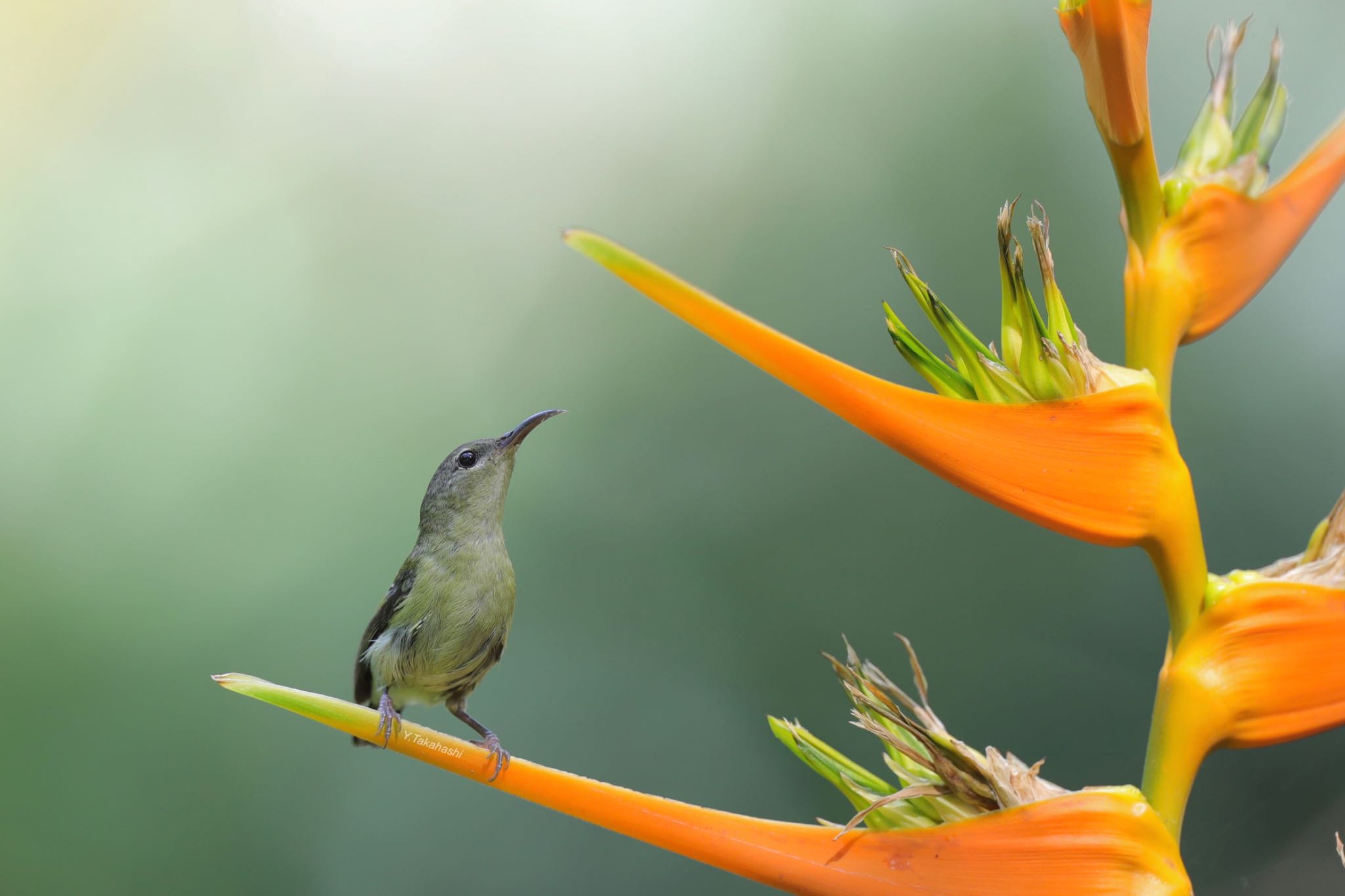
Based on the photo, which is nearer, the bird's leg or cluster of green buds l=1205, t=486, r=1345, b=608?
cluster of green buds l=1205, t=486, r=1345, b=608

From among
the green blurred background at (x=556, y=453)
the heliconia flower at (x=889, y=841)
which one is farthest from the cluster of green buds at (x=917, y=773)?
the green blurred background at (x=556, y=453)

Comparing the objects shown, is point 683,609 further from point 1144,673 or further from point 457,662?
point 457,662

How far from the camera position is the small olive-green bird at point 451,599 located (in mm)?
615

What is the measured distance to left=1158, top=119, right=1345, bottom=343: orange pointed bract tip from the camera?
32 cm

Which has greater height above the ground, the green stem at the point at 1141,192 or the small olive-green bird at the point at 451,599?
the green stem at the point at 1141,192

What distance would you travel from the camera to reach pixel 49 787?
4.00 feet

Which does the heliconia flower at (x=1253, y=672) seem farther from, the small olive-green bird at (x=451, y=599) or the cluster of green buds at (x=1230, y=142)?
the small olive-green bird at (x=451, y=599)

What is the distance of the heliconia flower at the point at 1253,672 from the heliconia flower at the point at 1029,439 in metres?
0.01

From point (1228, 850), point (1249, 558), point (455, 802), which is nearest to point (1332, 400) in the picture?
point (1249, 558)

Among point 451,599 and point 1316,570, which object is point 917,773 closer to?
point 1316,570

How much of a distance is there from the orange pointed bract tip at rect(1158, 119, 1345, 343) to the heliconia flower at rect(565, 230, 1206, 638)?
5 centimetres

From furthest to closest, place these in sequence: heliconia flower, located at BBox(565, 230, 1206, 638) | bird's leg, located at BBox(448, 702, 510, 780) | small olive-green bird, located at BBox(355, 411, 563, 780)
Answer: small olive-green bird, located at BBox(355, 411, 563, 780), bird's leg, located at BBox(448, 702, 510, 780), heliconia flower, located at BBox(565, 230, 1206, 638)

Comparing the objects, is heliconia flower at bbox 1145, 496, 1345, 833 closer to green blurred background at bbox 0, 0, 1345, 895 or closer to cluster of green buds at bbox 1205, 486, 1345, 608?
cluster of green buds at bbox 1205, 486, 1345, 608

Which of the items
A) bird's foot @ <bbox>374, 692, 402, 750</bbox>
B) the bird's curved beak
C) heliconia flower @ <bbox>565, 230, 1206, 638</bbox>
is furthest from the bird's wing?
heliconia flower @ <bbox>565, 230, 1206, 638</bbox>
